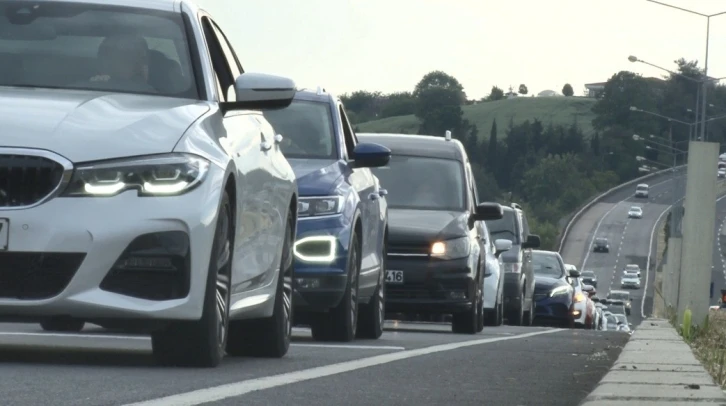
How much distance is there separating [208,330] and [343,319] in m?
4.69

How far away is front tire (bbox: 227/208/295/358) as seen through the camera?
31.4ft

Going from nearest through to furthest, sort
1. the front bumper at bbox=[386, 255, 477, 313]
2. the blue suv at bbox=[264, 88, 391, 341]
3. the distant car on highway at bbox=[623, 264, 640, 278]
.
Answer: the blue suv at bbox=[264, 88, 391, 341] < the front bumper at bbox=[386, 255, 477, 313] < the distant car on highway at bbox=[623, 264, 640, 278]

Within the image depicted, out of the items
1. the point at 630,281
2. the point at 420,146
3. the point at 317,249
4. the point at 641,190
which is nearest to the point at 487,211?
the point at 420,146

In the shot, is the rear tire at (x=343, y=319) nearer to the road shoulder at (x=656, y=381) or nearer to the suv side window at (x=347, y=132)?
Result: the suv side window at (x=347, y=132)

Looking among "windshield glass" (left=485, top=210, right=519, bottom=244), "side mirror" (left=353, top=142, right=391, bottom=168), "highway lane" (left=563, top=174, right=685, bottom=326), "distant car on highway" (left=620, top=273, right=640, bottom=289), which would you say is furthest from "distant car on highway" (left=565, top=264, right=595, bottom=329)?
"distant car on highway" (left=620, top=273, right=640, bottom=289)

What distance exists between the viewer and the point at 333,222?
490 inches

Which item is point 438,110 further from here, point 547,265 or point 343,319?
point 343,319

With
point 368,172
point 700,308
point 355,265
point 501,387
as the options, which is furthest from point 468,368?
point 700,308

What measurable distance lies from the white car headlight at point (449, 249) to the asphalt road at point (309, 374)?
4481 millimetres

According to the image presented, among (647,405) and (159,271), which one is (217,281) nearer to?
(159,271)

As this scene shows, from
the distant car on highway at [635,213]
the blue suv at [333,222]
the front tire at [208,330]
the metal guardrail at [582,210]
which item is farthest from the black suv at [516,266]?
the distant car on highway at [635,213]

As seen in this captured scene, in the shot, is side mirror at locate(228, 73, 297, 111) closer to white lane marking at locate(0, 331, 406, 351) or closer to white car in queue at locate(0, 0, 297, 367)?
white car in queue at locate(0, 0, 297, 367)

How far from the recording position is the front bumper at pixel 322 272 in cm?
1220

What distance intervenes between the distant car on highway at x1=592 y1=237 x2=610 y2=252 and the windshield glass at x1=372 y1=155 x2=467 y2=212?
139112mm
